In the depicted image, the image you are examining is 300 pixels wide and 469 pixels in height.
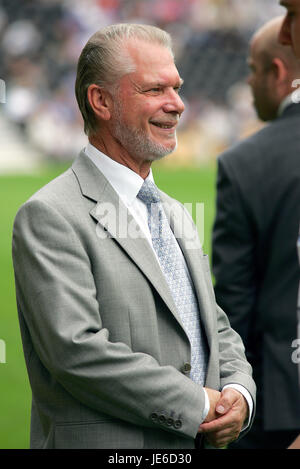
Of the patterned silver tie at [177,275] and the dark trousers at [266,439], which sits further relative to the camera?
the dark trousers at [266,439]

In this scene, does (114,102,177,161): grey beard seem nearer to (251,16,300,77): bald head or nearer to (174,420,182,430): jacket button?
(174,420,182,430): jacket button

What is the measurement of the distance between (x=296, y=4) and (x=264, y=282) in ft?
3.24

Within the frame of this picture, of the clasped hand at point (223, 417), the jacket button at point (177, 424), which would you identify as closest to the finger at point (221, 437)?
the clasped hand at point (223, 417)

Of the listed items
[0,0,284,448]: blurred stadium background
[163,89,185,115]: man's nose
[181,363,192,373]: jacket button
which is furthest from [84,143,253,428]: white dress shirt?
[0,0,284,448]: blurred stadium background

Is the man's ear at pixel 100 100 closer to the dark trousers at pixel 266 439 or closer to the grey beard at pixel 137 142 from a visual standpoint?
the grey beard at pixel 137 142

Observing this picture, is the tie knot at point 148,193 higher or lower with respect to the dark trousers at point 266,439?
higher

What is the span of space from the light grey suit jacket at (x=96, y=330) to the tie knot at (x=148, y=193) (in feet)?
0.27

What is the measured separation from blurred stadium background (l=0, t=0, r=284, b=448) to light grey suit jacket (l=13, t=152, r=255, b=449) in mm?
12383

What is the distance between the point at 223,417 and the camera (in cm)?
171

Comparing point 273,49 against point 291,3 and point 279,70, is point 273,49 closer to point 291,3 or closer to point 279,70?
point 279,70

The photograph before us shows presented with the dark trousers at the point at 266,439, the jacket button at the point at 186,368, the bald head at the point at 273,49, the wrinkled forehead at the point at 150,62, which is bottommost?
the dark trousers at the point at 266,439

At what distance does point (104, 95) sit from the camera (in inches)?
71.4

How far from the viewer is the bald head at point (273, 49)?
9.16 feet
